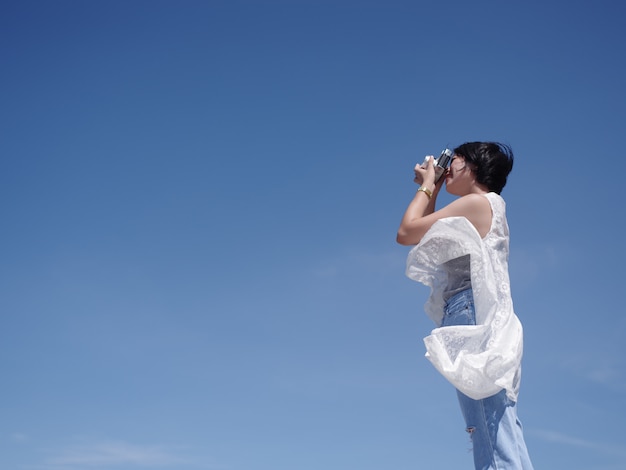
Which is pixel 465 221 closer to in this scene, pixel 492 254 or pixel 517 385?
pixel 492 254

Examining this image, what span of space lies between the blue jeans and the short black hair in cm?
140

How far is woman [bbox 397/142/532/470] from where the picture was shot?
3377mm

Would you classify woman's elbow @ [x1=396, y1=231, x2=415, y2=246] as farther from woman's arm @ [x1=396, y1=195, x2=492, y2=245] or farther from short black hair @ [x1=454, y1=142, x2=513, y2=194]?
short black hair @ [x1=454, y1=142, x2=513, y2=194]

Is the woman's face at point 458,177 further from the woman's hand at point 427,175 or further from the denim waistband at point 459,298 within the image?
the denim waistband at point 459,298

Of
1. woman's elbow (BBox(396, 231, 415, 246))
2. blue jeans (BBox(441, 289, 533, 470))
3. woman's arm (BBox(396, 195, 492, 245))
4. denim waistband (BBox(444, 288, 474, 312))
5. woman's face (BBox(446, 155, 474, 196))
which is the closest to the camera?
blue jeans (BBox(441, 289, 533, 470))

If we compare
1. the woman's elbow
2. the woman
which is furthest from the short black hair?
the woman's elbow

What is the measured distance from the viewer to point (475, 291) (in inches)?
142

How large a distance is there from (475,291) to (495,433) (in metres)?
0.74

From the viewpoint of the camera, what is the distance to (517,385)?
11.5ft

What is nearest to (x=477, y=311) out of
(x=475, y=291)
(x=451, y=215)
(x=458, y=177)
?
(x=475, y=291)

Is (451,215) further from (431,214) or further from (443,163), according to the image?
(443,163)

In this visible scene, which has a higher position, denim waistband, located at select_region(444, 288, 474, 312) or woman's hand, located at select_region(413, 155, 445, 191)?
woman's hand, located at select_region(413, 155, 445, 191)

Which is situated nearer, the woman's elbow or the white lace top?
the white lace top

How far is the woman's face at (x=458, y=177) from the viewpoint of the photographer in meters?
4.22
